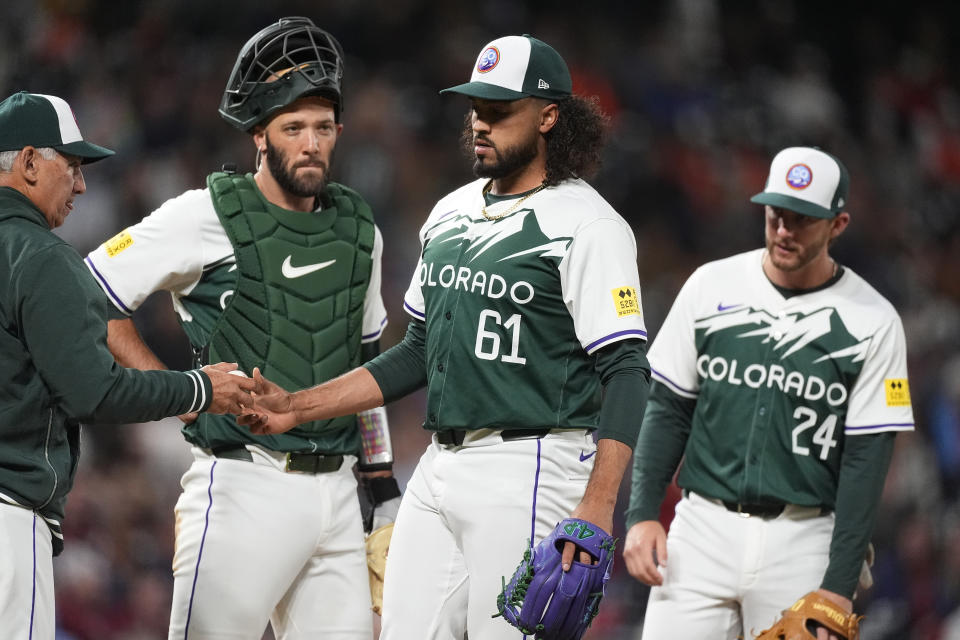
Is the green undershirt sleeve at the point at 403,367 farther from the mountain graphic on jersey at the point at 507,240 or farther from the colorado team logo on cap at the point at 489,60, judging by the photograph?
the colorado team logo on cap at the point at 489,60

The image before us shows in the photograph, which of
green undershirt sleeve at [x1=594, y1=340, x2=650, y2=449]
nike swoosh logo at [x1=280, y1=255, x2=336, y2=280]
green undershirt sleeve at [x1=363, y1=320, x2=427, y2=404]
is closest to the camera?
green undershirt sleeve at [x1=594, y1=340, x2=650, y2=449]

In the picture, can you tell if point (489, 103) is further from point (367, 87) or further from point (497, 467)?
point (367, 87)

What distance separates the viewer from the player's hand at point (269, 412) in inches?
141

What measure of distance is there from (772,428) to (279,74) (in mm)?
2063

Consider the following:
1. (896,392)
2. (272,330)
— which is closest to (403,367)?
(272,330)

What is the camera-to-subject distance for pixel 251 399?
3.54m

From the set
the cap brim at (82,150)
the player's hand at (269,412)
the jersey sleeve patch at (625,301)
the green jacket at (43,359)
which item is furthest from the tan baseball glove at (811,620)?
the cap brim at (82,150)

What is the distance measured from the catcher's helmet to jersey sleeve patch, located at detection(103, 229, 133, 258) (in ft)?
1.75

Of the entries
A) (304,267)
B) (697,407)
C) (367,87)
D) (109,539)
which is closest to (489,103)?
(304,267)

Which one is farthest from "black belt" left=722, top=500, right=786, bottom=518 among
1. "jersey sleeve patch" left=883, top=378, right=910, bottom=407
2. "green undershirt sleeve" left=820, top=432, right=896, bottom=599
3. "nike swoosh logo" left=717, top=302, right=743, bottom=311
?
"nike swoosh logo" left=717, top=302, right=743, bottom=311

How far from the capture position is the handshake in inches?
137

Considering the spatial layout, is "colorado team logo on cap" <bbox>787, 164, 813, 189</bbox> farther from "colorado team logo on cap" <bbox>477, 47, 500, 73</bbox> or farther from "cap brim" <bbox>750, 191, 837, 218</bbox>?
"colorado team logo on cap" <bbox>477, 47, 500, 73</bbox>

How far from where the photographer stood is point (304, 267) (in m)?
3.90

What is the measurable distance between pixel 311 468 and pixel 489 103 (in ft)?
4.21
